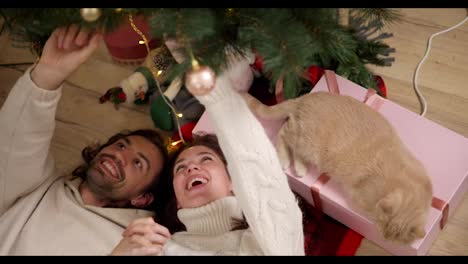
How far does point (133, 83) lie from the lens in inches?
64.7

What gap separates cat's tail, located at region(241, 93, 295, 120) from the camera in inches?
55.2

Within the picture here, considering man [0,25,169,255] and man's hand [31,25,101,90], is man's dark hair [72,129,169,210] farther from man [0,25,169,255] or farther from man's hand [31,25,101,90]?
man's hand [31,25,101,90]

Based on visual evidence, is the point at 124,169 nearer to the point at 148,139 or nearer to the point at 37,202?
the point at 148,139

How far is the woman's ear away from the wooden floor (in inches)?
11.9

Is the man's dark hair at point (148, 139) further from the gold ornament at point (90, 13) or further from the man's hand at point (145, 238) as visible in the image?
the gold ornament at point (90, 13)

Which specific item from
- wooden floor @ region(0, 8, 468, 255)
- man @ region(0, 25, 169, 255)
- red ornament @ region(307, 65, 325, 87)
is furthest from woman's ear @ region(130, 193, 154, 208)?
red ornament @ region(307, 65, 325, 87)

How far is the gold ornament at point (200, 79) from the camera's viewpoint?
841mm

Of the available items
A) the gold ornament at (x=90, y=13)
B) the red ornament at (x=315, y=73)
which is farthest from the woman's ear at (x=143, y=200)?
the gold ornament at (x=90, y=13)

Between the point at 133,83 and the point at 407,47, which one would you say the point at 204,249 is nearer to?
the point at 133,83

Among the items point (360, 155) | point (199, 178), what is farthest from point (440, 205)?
point (199, 178)

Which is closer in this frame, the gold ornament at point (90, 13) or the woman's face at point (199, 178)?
the gold ornament at point (90, 13)
